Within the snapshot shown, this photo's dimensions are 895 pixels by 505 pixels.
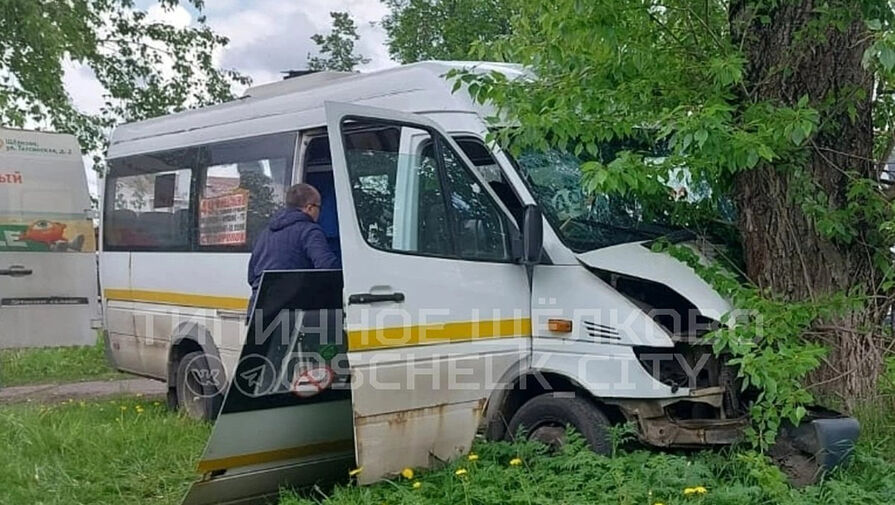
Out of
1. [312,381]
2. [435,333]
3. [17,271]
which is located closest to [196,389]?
[17,271]

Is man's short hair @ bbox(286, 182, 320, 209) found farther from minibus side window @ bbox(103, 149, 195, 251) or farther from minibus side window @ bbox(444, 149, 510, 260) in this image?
minibus side window @ bbox(103, 149, 195, 251)

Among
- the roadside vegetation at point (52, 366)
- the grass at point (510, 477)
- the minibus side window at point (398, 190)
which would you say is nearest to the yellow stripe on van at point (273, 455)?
the grass at point (510, 477)

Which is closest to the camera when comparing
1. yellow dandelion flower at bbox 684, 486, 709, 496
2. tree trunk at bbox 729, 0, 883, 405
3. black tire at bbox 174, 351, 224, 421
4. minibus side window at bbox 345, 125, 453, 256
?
yellow dandelion flower at bbox 684, 486, 709, 496

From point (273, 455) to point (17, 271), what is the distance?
5300 mm

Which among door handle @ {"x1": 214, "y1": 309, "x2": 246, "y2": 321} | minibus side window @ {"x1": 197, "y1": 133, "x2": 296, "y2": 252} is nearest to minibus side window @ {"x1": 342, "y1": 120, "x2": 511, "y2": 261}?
minibus side window @ {"x1": 197, "y1": 133, "x2": 296, "y2": 252}

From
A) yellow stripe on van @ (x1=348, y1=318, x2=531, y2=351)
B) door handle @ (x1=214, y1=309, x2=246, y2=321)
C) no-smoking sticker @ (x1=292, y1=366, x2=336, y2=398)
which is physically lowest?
no-smoking sticker @ (x1=292, y1=366, x2=336, y2=398)

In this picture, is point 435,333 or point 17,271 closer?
point 435,333

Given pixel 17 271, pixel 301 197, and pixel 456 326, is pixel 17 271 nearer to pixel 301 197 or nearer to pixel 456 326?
pixel 301 197

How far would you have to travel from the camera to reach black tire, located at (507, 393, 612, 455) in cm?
456

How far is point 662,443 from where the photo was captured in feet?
14.8

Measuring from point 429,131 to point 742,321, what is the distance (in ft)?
6.32

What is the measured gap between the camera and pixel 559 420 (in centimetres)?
471

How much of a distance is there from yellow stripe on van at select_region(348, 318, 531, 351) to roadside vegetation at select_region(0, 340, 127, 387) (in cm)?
656

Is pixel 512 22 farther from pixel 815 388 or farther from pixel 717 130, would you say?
pixel 815 388
